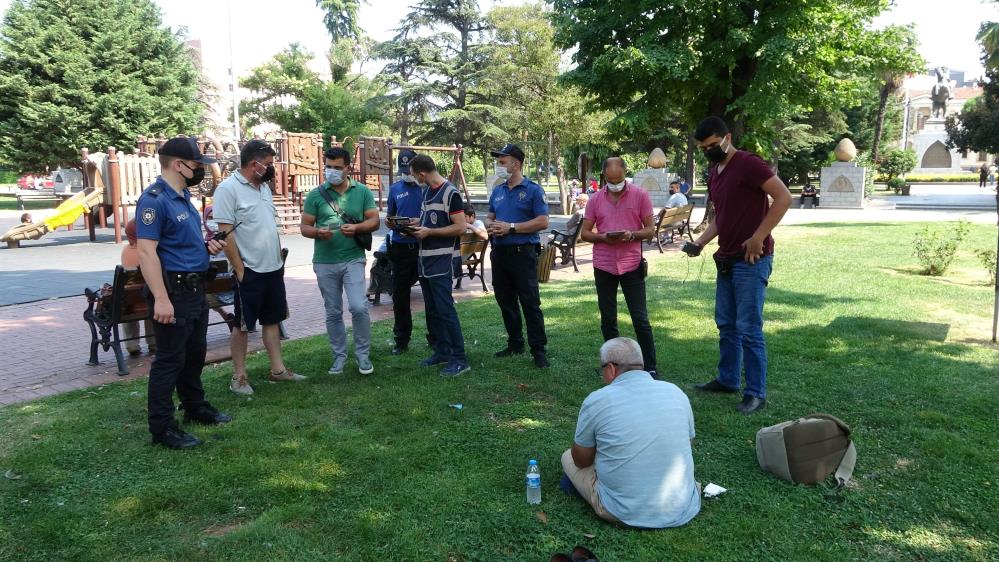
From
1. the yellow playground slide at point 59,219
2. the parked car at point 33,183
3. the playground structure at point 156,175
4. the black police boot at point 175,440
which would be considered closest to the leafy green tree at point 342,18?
A: the parked car at point 33,183

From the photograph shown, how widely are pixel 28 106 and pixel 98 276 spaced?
22.6 metres

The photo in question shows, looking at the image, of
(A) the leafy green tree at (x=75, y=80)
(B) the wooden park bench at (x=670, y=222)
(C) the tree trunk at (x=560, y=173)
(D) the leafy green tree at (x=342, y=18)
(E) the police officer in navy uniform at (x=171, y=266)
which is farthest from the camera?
(D) the leafy green tree at (x=342, y=18)

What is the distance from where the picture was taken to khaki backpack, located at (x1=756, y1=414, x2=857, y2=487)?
3699 mm

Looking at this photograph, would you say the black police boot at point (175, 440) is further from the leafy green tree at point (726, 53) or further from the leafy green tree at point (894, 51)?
the leafy green tree at point (894, 51)

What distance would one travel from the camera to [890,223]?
20.1m

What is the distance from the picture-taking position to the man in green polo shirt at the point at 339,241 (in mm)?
5570

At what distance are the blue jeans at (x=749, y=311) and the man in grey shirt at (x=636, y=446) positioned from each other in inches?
65.4

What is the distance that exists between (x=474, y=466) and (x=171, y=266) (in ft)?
7.10

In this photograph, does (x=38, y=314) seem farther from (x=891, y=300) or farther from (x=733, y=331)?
(x=891, y=300)

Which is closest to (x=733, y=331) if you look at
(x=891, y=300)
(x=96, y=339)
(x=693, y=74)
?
(x=891, y=300)

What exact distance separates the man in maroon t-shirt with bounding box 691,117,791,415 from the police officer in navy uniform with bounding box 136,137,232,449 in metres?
3.24

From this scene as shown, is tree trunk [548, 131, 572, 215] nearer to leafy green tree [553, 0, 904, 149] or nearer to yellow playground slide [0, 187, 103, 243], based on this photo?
leafy green tree [553, 0, 904, 149]

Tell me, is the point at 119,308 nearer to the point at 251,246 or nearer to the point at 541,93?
the point at 251,246

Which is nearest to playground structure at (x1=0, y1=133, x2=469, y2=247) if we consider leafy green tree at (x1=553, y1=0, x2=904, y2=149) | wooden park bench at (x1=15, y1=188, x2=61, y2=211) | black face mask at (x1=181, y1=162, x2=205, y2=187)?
leafy green tree at (x1=553, y1=0, x2=904, y2=149)
